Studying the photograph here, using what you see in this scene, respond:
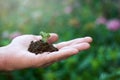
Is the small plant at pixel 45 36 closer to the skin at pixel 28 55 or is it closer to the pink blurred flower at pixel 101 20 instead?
the skin at pixel 28 55

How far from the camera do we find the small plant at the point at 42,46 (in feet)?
9.64

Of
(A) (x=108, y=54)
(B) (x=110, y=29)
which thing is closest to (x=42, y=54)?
(A) (x=108, y=54)

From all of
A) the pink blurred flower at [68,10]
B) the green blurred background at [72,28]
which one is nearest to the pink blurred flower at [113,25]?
the green blurred background at [72,28]

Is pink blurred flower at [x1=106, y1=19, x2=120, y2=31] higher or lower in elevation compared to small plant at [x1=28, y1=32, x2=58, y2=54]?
higher

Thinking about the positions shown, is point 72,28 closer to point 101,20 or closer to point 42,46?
point 101,20

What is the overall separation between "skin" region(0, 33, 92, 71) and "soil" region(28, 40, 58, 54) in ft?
0.13

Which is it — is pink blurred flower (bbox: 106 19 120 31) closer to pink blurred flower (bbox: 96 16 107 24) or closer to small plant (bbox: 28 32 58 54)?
pink blurred flower (bbox: 96 16 107 24)

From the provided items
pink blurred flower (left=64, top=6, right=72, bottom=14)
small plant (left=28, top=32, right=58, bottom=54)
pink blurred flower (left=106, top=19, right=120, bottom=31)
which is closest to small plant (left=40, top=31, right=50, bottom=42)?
small plant (left=28, top=32, right=58, bottom=54)

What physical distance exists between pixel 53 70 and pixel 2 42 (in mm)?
524

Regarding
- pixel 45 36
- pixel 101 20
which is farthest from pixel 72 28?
pixel 45 36

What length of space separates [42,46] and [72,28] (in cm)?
196

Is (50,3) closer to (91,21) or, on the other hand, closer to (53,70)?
(91,21)

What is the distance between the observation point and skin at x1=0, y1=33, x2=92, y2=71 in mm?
2678

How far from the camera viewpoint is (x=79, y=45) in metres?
2.80
